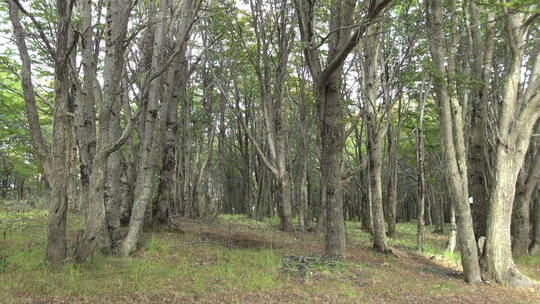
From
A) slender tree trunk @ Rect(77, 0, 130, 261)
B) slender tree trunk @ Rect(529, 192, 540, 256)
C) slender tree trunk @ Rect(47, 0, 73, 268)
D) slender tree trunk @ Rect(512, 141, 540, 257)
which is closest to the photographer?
slender tree trunk @ Rect(47, 0, 73, 268)

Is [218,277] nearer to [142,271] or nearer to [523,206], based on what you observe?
[142,271]

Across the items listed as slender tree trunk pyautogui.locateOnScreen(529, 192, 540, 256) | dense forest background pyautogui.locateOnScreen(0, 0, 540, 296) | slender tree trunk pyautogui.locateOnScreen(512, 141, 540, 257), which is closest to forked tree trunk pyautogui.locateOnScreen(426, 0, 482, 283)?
dense forest background pyautogui.locateOnScreen(0, 0, 540, 296)

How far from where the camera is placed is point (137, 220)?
834cm

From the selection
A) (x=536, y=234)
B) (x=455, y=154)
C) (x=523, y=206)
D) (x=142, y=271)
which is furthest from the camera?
(x=536, y=234)

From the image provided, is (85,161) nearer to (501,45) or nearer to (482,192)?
(482,192)

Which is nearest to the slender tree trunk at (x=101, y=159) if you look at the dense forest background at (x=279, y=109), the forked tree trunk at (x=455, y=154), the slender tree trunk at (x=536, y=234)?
the dense forest background at (x=279, y=109)

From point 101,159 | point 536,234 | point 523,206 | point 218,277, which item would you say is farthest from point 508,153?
point 101,159

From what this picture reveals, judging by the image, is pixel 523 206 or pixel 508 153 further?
pixel 523 206

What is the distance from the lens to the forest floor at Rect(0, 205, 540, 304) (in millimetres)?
5742

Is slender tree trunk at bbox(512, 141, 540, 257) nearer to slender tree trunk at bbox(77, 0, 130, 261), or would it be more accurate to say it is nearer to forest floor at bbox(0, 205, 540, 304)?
forest floor at bbox(0, 205, 540, 304)

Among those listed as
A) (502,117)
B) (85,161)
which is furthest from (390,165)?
(85,161)

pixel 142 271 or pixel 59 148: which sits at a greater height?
pixel 59 148

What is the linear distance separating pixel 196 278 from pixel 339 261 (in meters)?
3.47

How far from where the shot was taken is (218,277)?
278 inches
